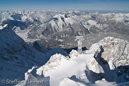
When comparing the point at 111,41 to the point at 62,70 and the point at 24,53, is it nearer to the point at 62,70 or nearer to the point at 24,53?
the point at 62,70

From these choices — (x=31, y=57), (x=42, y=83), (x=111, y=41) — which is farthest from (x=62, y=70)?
(x=31, y=57)

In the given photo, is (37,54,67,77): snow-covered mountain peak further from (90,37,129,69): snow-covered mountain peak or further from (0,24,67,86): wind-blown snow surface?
(90,37,129,69): snow-covered mountain peak

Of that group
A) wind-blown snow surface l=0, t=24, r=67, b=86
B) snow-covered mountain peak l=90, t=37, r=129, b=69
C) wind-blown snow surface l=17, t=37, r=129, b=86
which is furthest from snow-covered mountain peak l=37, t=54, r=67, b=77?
snow-covered mountain peak l=90, t=37, r=129, b=69

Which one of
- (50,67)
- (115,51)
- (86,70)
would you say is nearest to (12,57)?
(50,67)

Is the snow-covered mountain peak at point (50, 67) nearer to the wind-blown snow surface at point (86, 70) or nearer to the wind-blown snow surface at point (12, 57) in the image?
the wind-blown snow surface at point (86, 70)

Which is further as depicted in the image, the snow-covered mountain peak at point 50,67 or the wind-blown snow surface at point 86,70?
the snow-covered mountain peak at point 50,67

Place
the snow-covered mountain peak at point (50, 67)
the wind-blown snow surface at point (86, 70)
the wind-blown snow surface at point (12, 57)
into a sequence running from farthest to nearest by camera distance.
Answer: the wind-blown snow surface at point (12, 57) < the snow-covered mountain peak at point (50, 67) < the wind-blown snow surface at point (86, 70)

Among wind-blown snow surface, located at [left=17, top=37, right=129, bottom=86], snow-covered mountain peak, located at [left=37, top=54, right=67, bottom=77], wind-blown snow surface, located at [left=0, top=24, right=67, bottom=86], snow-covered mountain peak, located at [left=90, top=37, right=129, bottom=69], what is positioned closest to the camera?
wind-blown snow surface, located at [left=17, top=37, right=129, bottom=86]

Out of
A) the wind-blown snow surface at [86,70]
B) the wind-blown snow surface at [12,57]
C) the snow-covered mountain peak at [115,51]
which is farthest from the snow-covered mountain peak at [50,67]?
the snow-covered mountain peak at [115,51]
